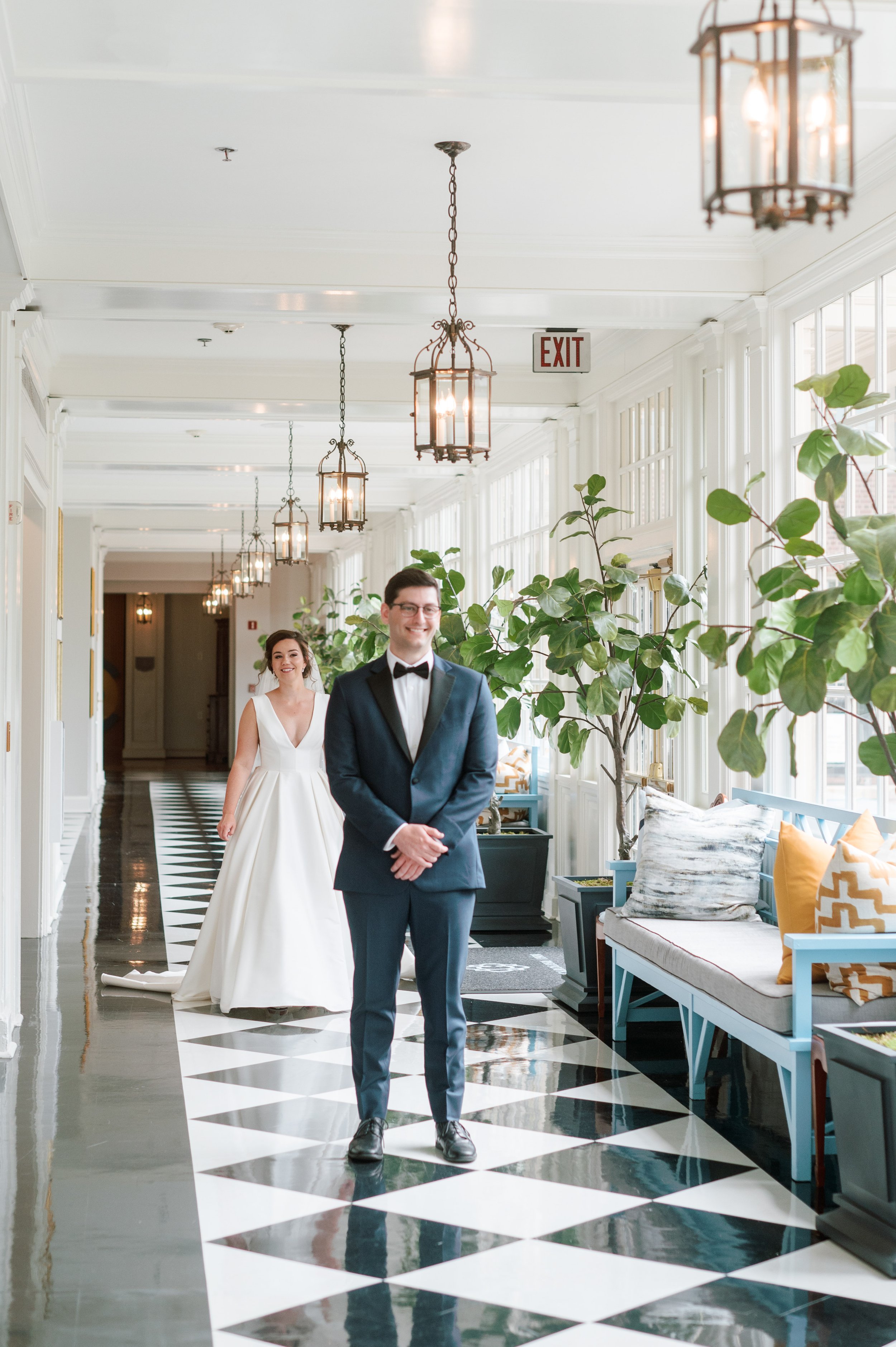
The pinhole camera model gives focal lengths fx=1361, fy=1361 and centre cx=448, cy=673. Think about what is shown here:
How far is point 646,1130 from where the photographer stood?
157 inches

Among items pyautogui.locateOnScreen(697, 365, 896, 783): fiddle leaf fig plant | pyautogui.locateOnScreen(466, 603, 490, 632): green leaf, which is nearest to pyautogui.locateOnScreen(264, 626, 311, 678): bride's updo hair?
pyautogui.locateOnScreen(466, 603, 490, 632): green leaf

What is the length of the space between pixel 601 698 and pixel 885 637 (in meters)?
2.43

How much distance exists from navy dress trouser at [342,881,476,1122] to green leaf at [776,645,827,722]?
44.5 inches

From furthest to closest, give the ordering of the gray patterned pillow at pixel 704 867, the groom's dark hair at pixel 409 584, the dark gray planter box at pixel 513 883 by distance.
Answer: the dark gray planter box at pixel 513 883
the gray patterned pillow at pixel 704 867
the groom's dark hair at pixel 409 584

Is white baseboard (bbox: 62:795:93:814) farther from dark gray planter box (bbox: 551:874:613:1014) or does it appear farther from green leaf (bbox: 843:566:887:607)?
green leaf (bbox: 843:566:887:607)

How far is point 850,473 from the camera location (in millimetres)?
4809

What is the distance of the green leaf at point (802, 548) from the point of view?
10.3 ft

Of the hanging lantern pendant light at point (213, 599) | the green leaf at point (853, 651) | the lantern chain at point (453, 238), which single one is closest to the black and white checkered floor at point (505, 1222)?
the green leaf at point (853, 651)

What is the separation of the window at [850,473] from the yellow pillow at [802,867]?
52 centimetres

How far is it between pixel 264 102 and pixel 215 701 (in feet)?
63.0

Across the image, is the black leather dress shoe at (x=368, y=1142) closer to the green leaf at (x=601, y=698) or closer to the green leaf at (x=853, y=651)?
the green leaf at (x=853, y=651)

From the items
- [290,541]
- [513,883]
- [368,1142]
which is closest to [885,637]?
[368,1142]

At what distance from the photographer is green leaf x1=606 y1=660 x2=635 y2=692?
17.4ft

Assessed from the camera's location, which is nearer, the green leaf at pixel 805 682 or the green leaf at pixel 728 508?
the green leaf at pixel 805 682
